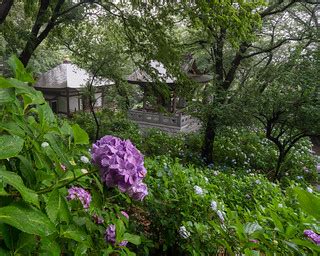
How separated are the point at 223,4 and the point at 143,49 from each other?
1.94 metres

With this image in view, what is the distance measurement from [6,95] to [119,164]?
1.16ft

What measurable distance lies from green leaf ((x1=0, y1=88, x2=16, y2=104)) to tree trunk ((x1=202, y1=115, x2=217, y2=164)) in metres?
7.16

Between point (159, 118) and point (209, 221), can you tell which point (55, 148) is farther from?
point (159, 118)

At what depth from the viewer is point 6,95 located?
2.11 feet

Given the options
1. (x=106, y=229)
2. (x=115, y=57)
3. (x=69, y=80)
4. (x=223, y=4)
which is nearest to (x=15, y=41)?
(x=115, y=57)

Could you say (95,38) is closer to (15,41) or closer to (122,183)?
(15,41)

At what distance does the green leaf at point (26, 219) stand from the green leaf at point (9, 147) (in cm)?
10

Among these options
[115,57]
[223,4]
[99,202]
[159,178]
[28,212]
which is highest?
[223,4]

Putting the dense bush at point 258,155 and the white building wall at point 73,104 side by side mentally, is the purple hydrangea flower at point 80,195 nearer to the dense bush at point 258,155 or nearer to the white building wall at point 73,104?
the dense bush at point 258,155

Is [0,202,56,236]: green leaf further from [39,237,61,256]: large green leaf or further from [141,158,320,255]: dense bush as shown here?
[141,158,320,255]: dense bush

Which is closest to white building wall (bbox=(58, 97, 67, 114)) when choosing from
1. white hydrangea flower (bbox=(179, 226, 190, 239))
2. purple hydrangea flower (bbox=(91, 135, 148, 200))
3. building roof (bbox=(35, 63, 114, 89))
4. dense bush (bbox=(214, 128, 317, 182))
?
building roof (bbox=(35, 63, 114, 89))

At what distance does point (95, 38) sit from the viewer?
9.50 meters

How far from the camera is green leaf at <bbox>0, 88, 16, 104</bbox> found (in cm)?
63

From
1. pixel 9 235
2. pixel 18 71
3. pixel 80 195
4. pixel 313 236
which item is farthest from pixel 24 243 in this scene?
pixel 313 236
